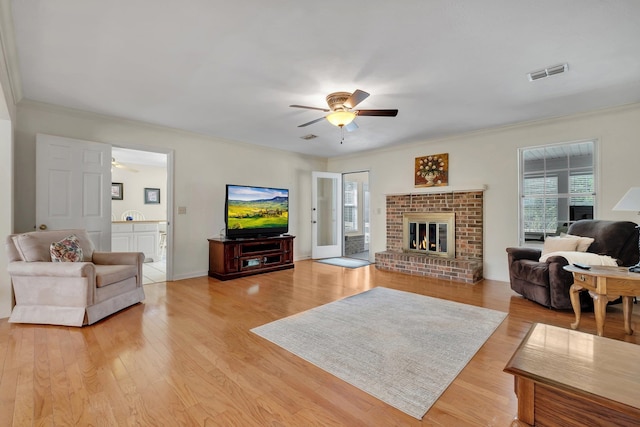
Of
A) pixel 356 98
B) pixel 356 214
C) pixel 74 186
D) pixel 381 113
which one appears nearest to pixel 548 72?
pixel 381 113

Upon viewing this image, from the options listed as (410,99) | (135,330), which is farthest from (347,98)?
(135,330)

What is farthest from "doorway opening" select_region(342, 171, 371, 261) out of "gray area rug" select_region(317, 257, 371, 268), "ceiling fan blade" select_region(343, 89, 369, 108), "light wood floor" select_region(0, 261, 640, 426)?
"ceiling fan blade" select_region(343, 89, 369, 108)

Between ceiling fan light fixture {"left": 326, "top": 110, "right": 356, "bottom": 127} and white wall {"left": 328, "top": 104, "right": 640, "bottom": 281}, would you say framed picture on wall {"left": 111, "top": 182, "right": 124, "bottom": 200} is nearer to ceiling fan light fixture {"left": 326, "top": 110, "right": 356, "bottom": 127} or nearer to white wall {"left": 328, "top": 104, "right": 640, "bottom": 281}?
white wall {"left": 328, "top": 104, "right": 640, "bottom": 281}

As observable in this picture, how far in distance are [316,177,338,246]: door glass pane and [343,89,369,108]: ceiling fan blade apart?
394cm

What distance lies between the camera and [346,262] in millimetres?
6336

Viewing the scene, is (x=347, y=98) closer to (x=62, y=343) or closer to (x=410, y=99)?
(x=410, y=99)

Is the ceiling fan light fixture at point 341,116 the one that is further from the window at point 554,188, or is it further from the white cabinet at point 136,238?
the white cabinet at point 136,238

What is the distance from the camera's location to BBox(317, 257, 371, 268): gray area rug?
6.00 m

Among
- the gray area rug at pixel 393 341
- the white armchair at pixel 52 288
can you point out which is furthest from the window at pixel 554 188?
the white armchair at pixel 52 288

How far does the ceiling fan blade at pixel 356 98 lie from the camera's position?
2.73 metres

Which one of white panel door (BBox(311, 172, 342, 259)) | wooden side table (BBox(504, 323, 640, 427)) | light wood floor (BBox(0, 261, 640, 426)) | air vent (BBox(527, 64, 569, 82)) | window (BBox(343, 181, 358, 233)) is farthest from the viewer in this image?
window (BBox(343, 181, 358, 233))

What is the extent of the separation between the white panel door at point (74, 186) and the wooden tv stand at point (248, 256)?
1522 mm

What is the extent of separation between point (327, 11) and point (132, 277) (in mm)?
3412

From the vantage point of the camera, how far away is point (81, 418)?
156 cm
